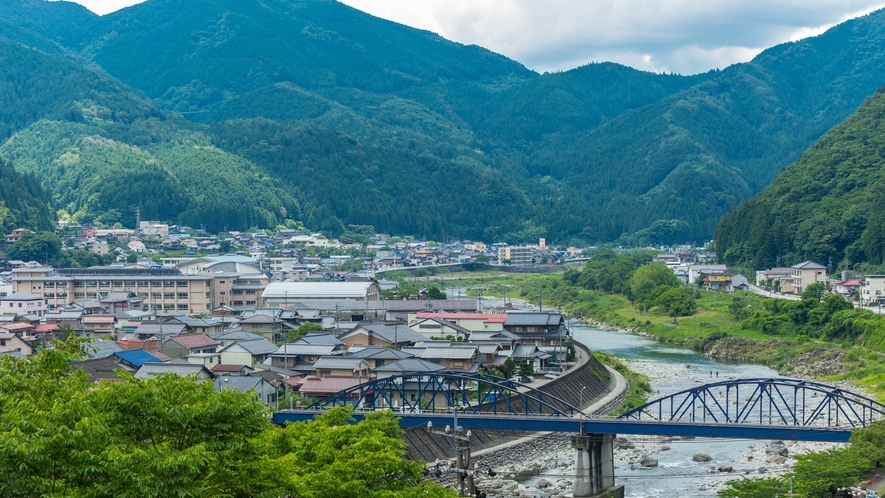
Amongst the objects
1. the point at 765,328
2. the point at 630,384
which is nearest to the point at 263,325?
the point at 630,384

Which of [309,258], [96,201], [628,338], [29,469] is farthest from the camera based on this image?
[96,201]

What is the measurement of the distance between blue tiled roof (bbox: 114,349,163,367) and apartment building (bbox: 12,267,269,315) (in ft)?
67.2

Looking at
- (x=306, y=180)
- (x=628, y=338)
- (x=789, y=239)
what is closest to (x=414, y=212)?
(x=306, y=180)

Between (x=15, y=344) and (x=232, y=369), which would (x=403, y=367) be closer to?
(x=232, y=369)

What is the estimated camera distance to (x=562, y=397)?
111 feet

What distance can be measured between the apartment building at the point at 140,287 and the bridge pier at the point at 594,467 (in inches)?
1429

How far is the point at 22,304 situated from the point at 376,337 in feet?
66.9

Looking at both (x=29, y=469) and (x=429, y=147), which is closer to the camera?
(x=29, y=469)

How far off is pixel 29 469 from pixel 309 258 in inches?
3076

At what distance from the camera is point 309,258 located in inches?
3477

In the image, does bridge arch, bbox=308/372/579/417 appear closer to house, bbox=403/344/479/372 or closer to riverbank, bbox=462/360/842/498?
riverbank, bbox=462/360/842/498

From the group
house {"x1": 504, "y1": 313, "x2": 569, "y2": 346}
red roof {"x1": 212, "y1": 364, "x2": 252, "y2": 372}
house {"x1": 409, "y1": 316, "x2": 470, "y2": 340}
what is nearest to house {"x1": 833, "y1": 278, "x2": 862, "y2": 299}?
house {"x1": 504, "y1": 313, "x2": 569, "y2": 346}

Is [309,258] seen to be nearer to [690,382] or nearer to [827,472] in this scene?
[690,382]

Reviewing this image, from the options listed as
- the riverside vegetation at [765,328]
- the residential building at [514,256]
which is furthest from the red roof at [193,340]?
the residential building at [514,256]
